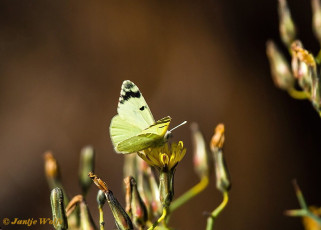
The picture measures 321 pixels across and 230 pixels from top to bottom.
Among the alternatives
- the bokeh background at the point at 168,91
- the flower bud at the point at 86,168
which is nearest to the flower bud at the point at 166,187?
the flower bud at the point at 86,168

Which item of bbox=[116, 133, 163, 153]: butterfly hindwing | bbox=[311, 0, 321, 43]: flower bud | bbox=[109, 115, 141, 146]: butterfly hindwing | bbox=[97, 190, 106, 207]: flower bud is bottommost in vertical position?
bbox=[97, 190, 106, 207]: flower bud

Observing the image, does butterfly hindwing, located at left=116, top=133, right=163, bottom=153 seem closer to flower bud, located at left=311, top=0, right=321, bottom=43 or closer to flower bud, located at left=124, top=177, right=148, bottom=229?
flower bud, located at left=124, top=177, right=148, bottom=229

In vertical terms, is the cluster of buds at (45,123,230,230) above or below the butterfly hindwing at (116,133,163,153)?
below

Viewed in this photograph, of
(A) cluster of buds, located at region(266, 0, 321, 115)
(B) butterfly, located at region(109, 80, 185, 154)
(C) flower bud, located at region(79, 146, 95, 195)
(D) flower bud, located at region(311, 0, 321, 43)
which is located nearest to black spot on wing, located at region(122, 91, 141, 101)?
(B) butterfly, located at region(109, 80, 185, 154)

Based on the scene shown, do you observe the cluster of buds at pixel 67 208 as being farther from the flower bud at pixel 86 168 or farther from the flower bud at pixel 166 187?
the flower bud at pixel 166 187

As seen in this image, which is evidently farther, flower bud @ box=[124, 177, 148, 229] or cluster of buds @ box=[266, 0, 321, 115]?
cluster of buds @ box=[266, 0, 321, 115]

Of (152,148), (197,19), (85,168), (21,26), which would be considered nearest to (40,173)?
(21,26)

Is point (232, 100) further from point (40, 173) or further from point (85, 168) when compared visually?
point (85, 168)
